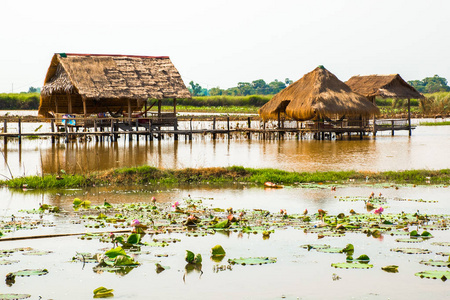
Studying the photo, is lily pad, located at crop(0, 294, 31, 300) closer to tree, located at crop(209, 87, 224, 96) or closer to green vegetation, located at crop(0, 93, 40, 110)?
green vegetation, located at crop(0, 93, 40, 110)

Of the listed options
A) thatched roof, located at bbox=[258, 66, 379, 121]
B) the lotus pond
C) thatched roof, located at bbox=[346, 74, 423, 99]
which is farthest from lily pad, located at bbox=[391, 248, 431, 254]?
thatched roof, located at bbox=[346, 74, 423, 99]

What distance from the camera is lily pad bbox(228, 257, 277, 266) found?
735 centimetres

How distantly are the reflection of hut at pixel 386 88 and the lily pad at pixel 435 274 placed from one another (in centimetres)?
3075

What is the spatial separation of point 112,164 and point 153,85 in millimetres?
12781

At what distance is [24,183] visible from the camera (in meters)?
13.7

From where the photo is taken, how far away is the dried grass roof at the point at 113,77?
1195 inches

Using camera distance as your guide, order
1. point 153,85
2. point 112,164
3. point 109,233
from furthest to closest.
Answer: point 153,85
point 112,164
point 109,233

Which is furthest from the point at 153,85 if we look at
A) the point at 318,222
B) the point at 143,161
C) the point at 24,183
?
the point at 318,222

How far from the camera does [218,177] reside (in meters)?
14.9

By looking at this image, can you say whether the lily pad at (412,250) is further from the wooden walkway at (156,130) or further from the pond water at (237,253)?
the wooden walkway at (156,130)

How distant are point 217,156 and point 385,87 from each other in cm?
1729

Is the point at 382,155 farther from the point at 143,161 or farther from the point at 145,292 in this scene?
the point at 145,292

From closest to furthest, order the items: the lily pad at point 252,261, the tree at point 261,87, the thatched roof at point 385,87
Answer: the lily pad at point 252,261 → the thatched roof at point 385,87 → the tree at point 261,87

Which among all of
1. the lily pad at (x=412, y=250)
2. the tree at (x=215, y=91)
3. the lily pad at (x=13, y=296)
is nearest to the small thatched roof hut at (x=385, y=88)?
the lily pad at (x=412, y=250)
